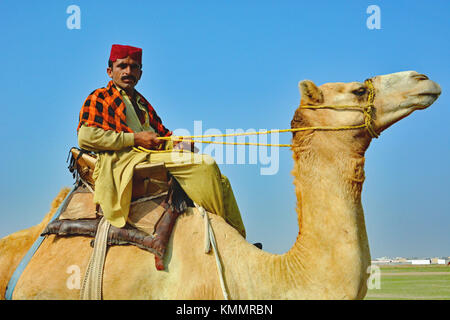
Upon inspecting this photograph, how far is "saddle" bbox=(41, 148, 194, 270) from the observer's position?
4.77 m

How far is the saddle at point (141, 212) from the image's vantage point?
477cm

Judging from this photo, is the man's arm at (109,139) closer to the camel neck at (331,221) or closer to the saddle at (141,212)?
the saddle at (141,212)

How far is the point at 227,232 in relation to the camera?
16.1 feet

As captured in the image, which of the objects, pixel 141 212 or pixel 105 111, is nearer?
pixel 141 212

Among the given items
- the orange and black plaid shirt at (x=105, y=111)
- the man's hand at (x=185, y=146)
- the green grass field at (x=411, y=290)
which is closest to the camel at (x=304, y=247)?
the man's hand at (x=185, y=146)

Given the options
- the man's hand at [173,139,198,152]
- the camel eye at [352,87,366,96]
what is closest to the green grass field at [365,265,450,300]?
the camel eye at [352,87,366,96]

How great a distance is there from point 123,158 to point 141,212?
60cm

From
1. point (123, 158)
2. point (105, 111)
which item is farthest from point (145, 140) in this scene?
point (105, 111)

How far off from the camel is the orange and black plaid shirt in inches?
48.6

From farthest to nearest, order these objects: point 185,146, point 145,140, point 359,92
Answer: point 185,146, point 145,140, point 359,92

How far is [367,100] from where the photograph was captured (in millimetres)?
4926

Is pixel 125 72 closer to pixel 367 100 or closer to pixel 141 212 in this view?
pixel 141 212
